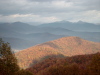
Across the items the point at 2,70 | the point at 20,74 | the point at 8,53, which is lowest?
the point at 20,74

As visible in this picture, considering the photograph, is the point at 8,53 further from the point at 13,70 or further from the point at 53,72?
the point at 53,72

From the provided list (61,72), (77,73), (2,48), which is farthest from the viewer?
(61,72)

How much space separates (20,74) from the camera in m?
26.4

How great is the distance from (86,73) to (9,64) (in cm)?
1477

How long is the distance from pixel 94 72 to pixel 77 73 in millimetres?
3827

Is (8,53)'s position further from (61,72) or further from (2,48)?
(61,72)

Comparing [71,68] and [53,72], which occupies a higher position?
[71,68]

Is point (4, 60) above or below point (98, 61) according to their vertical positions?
above

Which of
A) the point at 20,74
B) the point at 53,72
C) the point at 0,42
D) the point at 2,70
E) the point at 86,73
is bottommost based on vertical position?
the point at 53,72

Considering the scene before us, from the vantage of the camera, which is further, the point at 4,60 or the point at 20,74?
the point at 20,74

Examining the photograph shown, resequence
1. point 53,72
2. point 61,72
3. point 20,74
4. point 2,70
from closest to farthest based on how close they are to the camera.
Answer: point 2,70, point 20,74, point 61,72, point 53,72

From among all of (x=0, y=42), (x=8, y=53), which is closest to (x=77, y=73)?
(x=8, y=53)

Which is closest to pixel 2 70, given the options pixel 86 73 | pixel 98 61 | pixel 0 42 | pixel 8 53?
pixel 8 53

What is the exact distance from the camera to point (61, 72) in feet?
92.2
